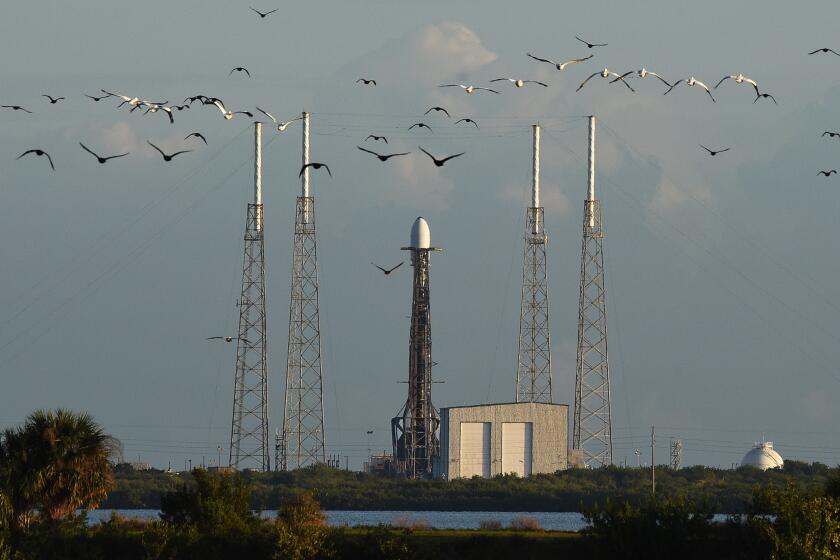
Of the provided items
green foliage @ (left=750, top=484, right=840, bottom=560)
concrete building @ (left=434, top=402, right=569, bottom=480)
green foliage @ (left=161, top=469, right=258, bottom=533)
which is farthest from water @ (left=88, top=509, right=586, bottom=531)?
green foliage @ (left=750, top=484, right=840, bottom=560)

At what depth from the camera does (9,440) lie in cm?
9106

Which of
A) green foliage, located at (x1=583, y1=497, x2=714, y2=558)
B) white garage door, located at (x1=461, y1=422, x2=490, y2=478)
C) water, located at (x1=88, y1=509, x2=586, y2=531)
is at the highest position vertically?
white garage door, located at (x1=461, y1=422, x2=490, y2=478)

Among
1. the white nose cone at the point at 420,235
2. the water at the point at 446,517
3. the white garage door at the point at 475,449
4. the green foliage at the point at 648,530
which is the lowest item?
the water at the point at 446,517

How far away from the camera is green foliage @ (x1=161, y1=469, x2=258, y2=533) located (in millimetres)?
96250

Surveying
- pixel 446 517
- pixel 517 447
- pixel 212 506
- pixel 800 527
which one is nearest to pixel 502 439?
pixel 517 447

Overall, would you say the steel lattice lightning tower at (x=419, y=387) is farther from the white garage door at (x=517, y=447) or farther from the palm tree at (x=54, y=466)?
the palm tree at (x=54, y=466)

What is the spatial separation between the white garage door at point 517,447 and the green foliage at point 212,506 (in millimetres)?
89405

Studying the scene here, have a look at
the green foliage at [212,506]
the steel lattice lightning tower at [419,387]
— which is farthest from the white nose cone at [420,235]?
the green foliage at [212,506]

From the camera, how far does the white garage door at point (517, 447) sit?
617 feet

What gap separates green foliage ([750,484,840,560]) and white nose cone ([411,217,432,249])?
103 m

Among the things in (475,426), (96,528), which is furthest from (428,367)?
(96,528)

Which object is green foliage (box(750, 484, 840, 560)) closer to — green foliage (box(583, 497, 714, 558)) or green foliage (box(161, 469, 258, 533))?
green foliage (box(583, 497, 714, 558))

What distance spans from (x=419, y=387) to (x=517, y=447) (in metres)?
11.7

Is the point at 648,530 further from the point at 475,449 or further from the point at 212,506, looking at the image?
the point at 475,449
